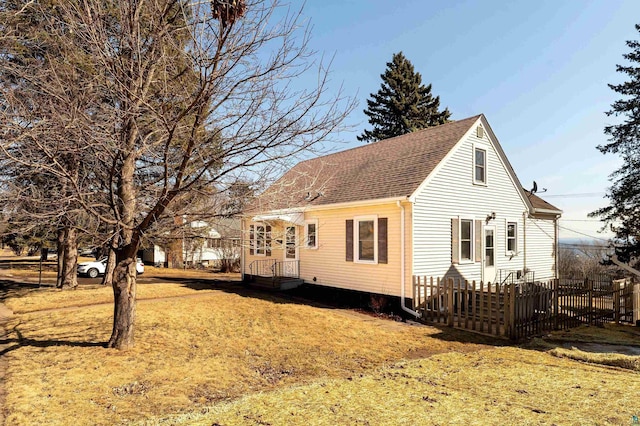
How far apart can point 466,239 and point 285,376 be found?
1020 centimetres

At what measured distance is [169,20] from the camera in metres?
7.11

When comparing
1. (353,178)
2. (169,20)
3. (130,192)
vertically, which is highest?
(169,20)

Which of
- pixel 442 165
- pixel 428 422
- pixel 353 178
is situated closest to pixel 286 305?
pixel 353 178

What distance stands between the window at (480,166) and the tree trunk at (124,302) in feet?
41.7

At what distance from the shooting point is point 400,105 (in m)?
41.9

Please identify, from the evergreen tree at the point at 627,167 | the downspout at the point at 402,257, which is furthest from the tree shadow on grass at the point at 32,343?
the evergreen tree at the point at 627,167

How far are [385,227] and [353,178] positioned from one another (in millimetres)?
3849

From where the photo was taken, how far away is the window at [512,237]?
1662 cm

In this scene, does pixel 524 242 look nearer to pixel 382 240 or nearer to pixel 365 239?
pixel 382 240

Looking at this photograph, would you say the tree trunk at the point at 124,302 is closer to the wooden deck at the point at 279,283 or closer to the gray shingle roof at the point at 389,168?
the gray shingle roof at the point at 389,168

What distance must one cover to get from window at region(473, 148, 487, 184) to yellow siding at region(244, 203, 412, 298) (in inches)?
177

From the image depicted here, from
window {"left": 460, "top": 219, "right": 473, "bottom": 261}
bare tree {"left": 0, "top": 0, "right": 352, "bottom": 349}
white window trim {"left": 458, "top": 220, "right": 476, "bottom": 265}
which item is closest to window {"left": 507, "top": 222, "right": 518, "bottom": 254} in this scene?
white window trim {"left": 458, "top": 220, "right": 476, "bottom": 265}

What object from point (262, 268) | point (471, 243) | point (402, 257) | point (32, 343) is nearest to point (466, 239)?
point (471, 243)

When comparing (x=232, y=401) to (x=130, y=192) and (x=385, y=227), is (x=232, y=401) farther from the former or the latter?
(x=385, y=227)
